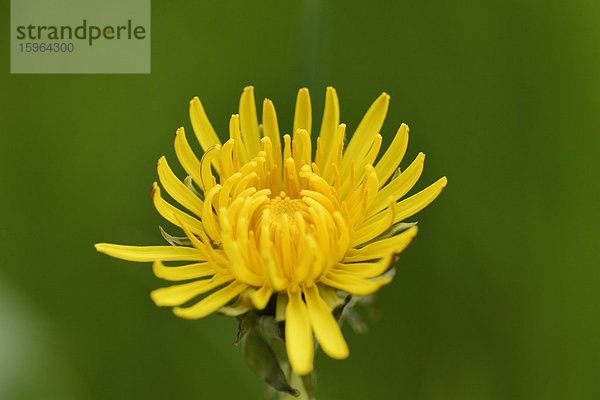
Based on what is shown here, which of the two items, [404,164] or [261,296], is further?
[404,164]

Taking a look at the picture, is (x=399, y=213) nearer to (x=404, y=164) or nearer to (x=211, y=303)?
(x=211, y=303)

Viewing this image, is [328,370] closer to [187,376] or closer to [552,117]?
[187,376]

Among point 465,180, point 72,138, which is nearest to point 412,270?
point 465,180

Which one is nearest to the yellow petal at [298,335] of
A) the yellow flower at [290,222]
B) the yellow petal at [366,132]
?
the yellow flower at [290,222]

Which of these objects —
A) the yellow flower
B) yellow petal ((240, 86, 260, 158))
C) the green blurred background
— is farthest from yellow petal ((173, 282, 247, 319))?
the green blurred background

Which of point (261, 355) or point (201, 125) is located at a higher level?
point (201, 125)

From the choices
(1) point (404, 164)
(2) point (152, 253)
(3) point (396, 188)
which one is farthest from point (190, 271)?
(1) point (404, 164)

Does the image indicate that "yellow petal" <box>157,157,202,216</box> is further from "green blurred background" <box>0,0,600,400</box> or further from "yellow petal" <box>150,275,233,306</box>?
"green blurred background" <box>0,0,600,400</box>
